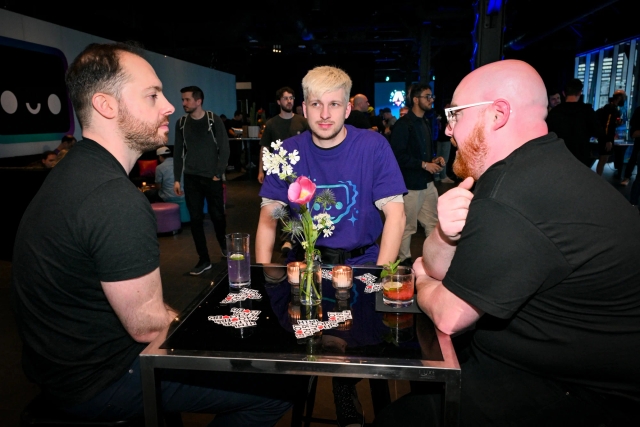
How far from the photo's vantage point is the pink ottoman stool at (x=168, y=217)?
5941mm

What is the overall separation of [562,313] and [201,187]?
4054 millimetres

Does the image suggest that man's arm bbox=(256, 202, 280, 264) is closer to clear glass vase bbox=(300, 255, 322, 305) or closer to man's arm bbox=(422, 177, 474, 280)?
clear glass vase bbox=(300, 255, 322, 305)

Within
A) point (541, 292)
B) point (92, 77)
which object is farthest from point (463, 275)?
point (92, 77)

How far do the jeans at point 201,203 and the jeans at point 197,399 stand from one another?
3.17 meters

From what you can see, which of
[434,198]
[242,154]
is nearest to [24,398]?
[434,198]

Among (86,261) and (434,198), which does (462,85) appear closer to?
(86,261)

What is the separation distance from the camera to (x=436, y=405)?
132 centimetres

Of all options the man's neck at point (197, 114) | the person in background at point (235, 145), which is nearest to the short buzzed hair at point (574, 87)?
the man's neck at point (197, 114)

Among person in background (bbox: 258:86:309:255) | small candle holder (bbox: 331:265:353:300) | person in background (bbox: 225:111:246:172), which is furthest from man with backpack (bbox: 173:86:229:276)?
person in background (bbox: 225:111:246:172)

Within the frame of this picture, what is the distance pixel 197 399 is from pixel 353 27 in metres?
16.7

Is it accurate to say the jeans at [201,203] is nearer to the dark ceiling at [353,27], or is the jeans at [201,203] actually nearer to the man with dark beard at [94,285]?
the man with dark beard at [94,285]

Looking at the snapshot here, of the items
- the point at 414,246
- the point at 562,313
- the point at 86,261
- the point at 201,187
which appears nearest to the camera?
the point at 562,313

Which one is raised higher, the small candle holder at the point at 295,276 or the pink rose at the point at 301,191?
the pink rose at the point at 301,191

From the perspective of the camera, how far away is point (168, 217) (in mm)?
6016
